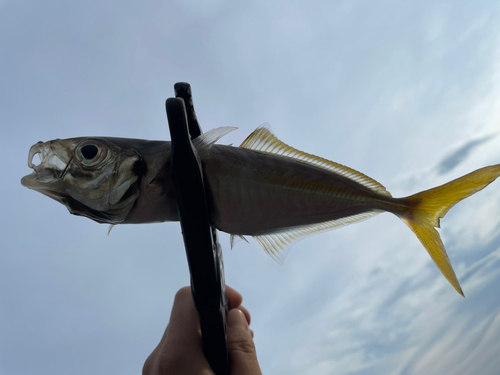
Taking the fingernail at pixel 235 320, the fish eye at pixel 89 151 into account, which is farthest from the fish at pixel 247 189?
the fingernail at pixel 235 320

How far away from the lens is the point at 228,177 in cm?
138

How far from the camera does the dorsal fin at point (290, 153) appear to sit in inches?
65.0

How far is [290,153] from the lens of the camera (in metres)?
1.69

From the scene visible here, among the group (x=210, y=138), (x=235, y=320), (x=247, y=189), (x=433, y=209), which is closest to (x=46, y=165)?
(x=210, y=138)

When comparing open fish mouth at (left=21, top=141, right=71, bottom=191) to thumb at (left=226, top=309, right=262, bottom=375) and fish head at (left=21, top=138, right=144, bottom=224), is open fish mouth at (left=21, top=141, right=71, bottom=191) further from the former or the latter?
thumb at (left=226, top=309, right=262, bottom=375)

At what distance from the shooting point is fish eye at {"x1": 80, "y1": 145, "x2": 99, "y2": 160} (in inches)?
51.6

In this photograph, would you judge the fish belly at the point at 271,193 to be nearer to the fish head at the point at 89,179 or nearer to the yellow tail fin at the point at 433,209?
the yellow tail fin at the point at 433,209

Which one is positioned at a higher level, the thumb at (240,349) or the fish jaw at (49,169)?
the fish jaw at (49,169)

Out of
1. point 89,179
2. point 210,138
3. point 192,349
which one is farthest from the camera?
point 192,349

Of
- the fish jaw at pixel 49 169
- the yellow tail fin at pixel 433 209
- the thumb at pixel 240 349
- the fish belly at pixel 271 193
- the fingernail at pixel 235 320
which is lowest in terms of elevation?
the thumb at pixel 240 349

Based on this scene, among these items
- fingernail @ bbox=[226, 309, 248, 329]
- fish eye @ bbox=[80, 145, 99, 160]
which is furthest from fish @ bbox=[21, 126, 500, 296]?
fingernail @ bbox=[226, 309, 248, 329]

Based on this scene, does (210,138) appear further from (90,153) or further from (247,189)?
(90,153)

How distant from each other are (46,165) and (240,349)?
122 cm

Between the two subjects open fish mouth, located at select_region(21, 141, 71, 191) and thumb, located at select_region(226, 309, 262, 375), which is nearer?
open fish mouth, located at select_region(21, 141, 71, 191)
